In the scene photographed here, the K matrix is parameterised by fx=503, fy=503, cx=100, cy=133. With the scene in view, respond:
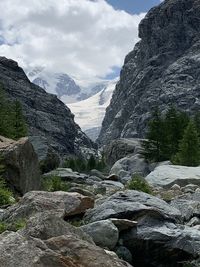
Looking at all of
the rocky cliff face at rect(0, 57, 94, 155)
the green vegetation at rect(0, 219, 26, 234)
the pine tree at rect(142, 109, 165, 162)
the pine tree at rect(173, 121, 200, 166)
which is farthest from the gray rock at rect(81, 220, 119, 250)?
the rocky cliff face at rect(0, 57, 94, 155)

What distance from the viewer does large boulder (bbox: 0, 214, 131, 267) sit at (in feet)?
26.5

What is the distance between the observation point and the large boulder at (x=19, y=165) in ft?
79.3

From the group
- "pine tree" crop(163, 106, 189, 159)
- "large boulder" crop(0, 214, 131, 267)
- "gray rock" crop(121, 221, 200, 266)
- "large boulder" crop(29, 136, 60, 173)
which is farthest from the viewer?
"pine tree" crop(163, 106, 189, 159)

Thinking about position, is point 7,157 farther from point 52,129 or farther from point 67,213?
point 52,129

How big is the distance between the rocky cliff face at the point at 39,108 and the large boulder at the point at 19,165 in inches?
5447

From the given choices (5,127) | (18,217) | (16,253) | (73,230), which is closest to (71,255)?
(16,253)

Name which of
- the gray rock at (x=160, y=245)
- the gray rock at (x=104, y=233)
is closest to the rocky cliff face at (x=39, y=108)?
the gray rock at (x=160, y=245)

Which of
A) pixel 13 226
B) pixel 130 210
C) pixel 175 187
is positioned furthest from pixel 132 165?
pixel 13 226

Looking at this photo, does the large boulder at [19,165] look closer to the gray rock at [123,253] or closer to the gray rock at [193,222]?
the gray rock at [193,222]

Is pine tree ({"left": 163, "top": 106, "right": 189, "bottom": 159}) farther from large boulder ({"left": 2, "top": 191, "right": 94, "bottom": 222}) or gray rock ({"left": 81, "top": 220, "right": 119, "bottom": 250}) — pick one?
gray rock ({"left": 81, "top": 220, "right": 119, "bottom": 250})

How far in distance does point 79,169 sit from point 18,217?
86.0 m

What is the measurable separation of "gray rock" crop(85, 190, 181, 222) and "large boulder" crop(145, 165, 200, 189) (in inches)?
786

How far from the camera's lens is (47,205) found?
13398mm

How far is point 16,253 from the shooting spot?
320 inches
